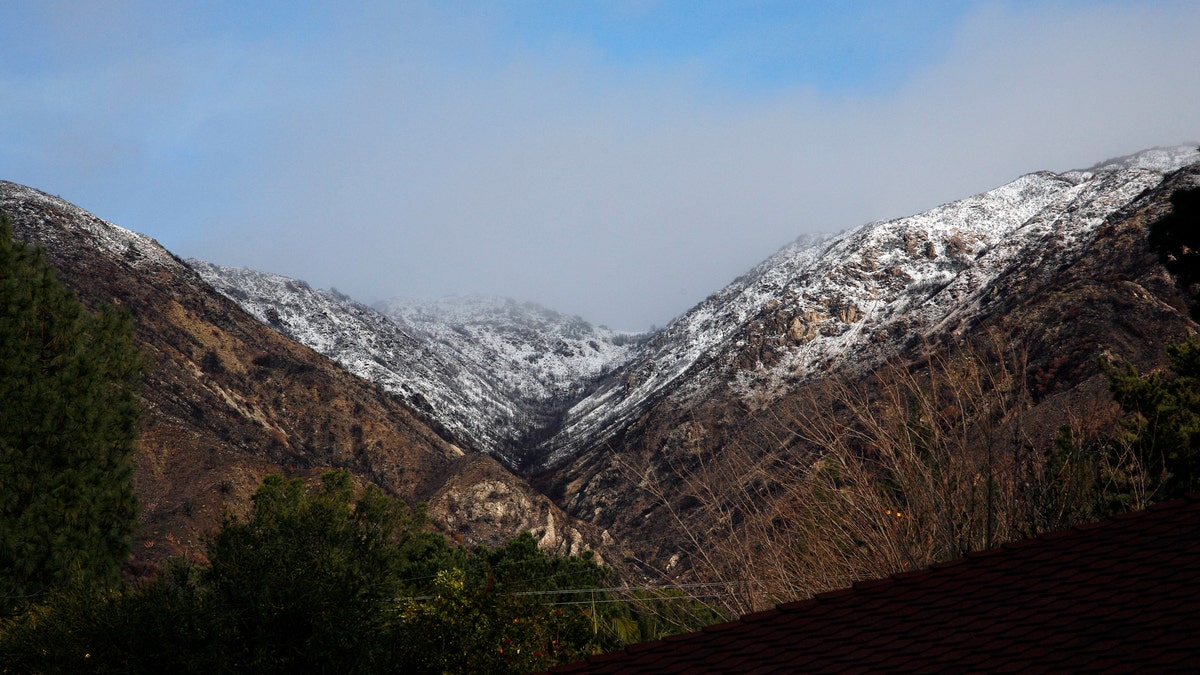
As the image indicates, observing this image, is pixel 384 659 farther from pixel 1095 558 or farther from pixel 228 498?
pixel 228 498

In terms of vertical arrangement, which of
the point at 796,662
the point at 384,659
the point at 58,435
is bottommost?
the point at 384,659

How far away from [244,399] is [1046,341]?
47.8m

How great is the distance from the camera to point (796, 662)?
5852 mm

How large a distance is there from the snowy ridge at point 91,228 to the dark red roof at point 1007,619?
6804 cm

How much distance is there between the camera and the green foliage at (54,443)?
56.5 feet

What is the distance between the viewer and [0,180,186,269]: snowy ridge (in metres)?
65.6

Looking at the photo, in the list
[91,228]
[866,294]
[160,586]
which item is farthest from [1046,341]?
[91,228]

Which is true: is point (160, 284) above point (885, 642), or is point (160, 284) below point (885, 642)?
above

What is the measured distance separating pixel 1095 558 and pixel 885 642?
1.56 metres

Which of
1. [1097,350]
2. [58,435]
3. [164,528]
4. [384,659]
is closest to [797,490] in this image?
[384,659]

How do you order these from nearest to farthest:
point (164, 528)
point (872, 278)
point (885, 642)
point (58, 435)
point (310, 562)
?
point (885, 642) → point (310, 562) → point (58, 435) → point (164, 528) → point (872, 278)

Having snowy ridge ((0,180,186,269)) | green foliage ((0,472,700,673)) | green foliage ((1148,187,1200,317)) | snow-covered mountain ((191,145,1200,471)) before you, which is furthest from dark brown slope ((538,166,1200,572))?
snowy ridge ((0,180,186,269))

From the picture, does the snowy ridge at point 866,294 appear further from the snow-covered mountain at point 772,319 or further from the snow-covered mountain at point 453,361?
the snow-covered mountain at point 453,361

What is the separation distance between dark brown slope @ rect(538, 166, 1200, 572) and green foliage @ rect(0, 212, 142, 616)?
58.7ft
